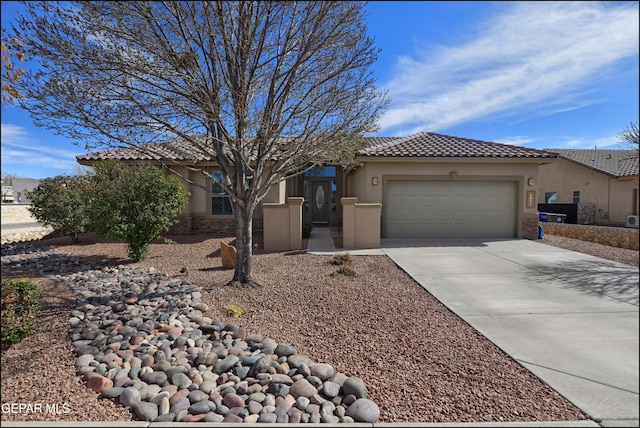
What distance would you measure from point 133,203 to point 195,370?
21.4 feet

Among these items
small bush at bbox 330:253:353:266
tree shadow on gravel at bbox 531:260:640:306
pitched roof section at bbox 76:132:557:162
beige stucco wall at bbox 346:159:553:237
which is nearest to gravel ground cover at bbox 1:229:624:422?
tree shadow on gravel at bbox 531:260:640:306

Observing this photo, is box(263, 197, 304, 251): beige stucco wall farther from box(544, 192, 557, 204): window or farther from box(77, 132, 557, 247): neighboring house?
box(544, 192, 557, 204): window

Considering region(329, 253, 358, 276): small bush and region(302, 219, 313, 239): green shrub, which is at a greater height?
region(302, 219, 313, 239): green shrub

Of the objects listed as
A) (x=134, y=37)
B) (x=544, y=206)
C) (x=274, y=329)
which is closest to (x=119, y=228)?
(x=134, y=37)

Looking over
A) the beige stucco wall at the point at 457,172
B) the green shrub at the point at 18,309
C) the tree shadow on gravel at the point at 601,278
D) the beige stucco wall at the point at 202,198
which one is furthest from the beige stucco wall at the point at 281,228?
the tree shadow on gravel at the point at 601,278

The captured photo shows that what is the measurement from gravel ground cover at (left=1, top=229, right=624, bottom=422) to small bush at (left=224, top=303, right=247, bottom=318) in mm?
80

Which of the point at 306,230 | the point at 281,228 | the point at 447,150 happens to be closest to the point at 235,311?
the point at 281,228

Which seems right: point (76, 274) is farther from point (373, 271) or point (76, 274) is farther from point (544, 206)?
point (544, 206)

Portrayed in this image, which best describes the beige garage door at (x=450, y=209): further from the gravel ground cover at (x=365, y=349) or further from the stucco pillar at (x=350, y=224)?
the gravel ground cover at (x=365, y=349)

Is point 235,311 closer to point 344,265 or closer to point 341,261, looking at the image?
point 344,265

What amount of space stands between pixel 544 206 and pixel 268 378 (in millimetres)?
13380

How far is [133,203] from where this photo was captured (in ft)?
28.9

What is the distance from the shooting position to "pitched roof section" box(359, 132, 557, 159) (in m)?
12.0

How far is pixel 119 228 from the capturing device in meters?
8.53
